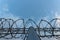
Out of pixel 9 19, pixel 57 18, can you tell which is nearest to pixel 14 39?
pixel 9 19

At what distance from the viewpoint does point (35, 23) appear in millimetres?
15539

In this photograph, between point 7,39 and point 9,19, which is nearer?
point 7,39

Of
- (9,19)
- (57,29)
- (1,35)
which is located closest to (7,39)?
(1,35)

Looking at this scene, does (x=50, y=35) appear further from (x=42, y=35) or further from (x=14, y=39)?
(x=14, y=39)

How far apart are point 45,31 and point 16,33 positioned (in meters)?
2.63

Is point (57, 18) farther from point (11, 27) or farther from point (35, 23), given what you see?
point (11, 27)

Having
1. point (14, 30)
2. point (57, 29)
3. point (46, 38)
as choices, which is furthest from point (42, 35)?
point (14, 30)

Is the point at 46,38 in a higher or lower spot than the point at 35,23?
lower

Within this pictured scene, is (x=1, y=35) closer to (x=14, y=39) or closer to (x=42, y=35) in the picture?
(x=14, y=39)

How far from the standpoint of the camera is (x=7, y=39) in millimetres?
15031

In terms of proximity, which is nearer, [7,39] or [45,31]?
[7,39]

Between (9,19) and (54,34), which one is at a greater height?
(9,19)

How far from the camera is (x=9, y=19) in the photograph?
1647cm

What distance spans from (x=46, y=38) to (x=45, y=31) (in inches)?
38.4
